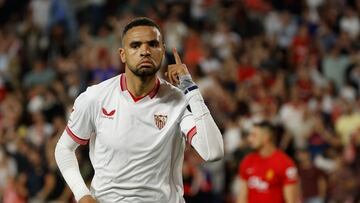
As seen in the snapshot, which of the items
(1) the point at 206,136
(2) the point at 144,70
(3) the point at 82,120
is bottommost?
(1) the point at 206,136

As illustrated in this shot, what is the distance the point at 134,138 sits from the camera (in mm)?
5301

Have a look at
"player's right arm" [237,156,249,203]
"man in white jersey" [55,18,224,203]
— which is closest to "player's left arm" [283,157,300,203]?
"player's right arm" [237,156,249,203]

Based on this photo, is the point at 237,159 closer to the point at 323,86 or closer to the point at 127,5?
the point at 323,86

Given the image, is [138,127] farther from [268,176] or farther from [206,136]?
[268,176]

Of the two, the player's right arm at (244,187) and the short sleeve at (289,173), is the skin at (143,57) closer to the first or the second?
the short sleeve at (289,173)

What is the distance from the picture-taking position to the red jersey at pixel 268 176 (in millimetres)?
9133

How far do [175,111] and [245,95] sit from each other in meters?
9.50

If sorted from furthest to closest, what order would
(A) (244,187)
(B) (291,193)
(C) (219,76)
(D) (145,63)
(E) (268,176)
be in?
(C) (219,76), (A) (244,187), (E) (268,176), (B) (291,193), (D) (145,63)

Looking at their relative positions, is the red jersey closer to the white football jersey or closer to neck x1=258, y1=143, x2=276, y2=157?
neck x1=258, y1=143, x2=276, y2=157

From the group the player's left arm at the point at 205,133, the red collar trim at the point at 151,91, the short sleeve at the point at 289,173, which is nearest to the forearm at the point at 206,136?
the player's left arm at the point at 205,133

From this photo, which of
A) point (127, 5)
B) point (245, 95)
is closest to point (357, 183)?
point (245, 95)

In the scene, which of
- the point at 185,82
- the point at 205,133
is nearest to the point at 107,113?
the point at 185,82

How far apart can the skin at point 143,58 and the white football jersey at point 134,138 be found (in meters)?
0.09

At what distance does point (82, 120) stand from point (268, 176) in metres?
4.08
